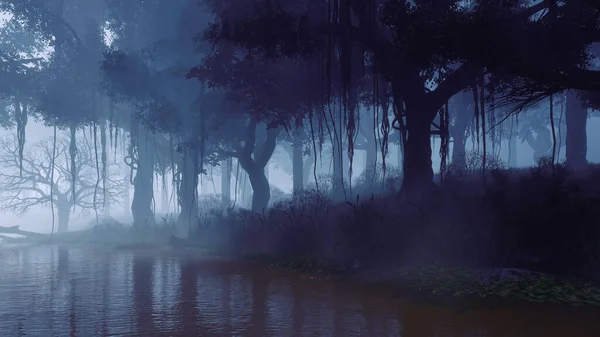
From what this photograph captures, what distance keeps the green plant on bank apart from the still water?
0.58m

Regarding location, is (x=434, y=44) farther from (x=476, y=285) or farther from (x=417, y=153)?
(x=417, y=153)

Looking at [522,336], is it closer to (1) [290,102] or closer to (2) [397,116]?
(2) [397,116]

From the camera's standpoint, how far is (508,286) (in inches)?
362

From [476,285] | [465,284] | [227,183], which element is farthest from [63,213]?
[476,285]

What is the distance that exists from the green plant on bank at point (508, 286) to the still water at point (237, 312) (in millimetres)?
575

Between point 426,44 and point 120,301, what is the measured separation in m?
7.07

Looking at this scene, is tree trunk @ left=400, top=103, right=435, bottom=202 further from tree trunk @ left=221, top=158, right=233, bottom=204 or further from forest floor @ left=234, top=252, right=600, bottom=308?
tree trunk @ left=221, top=158, right=233, bottom=204

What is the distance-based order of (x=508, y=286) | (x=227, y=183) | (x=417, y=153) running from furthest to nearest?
(x=227, y=183) < (x=417, y=153) < (x=508, y=286)

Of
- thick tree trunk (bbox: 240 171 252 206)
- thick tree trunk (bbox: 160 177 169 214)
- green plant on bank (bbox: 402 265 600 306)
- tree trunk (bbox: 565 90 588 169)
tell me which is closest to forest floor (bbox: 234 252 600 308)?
green plant on bank (bbox: 402 265 600 306)

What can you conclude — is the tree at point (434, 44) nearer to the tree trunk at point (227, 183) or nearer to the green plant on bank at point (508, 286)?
the green plant on bank at point (508, 286)

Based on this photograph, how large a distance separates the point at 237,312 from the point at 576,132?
79.5 ft

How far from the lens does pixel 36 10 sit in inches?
1113

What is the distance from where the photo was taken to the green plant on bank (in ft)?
28.7

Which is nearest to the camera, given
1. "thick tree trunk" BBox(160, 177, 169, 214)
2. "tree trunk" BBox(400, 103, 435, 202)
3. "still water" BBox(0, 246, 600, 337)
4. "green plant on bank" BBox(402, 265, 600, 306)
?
"still water" BBox(0, 246, 600, 337)
